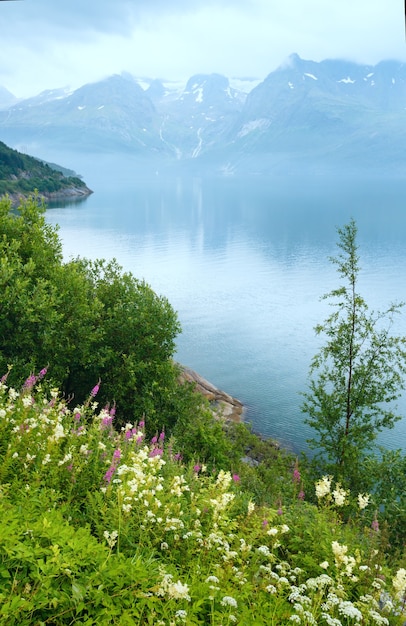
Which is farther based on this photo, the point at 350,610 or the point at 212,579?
the point at 212,579

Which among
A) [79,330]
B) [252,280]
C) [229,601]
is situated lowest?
[252,280]

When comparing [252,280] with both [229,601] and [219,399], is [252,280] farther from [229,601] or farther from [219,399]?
[229,601]

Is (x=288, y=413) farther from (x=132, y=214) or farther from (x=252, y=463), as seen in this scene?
(x=132, y=214)

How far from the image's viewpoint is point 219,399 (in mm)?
39031

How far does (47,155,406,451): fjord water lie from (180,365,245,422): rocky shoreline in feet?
3.34

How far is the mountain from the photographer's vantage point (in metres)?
146

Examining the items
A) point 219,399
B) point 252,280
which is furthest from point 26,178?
point 219,399

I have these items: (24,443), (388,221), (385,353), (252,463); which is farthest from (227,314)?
(388,221)

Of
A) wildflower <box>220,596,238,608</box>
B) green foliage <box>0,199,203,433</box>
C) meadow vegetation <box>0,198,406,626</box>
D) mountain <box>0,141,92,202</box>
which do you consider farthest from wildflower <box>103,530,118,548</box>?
mountain <box>0,141,92,202</box>

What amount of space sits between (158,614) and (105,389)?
59.4ft

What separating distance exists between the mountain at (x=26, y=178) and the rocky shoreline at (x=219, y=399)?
114 meters

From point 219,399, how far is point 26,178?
143024 mm

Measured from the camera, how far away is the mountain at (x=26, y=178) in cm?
14623

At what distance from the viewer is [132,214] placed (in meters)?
176
